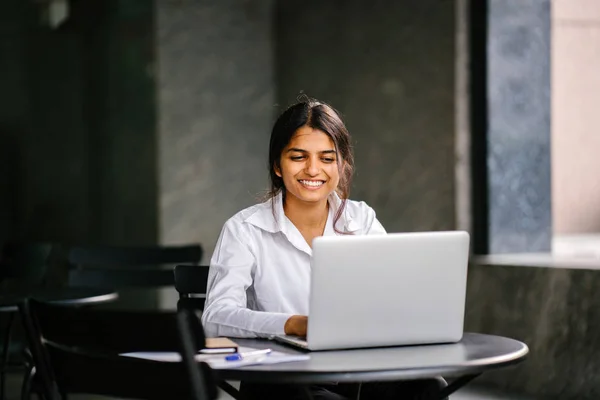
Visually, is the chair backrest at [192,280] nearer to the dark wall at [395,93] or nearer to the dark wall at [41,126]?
the dark wall at [395,93]

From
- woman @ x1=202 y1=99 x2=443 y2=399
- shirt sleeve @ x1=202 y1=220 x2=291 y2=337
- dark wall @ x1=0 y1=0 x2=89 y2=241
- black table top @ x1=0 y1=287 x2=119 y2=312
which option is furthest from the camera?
dark wall @ x1=0 y1=0 x2=89 y2=241

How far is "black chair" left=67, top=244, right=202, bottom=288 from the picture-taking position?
4.54 meters

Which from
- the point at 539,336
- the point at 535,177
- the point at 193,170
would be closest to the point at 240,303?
the point at 539,336

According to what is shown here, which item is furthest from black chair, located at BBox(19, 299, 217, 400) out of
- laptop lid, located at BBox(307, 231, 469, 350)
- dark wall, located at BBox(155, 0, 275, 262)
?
dark wall, located at BBox(155, 0, 275, 262)

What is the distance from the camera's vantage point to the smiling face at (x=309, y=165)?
2.78 meters

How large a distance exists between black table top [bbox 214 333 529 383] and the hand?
0.17 feet

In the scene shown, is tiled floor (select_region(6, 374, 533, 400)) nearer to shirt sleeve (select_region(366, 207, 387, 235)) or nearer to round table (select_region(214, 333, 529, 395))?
shirt sleeve (select_region(366, 207, 387, 235))

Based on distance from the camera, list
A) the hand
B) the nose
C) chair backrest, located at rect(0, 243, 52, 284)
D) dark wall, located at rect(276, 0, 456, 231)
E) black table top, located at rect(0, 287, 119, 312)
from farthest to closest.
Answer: dark wall, located at rect(276, 0, 456, 231) → chair backrest, located at rect(0, 243, 52, 284) → black table top, located at rect(0, 287, 119, 312) → the nose → the hand

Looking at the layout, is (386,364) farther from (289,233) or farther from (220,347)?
(289,233)

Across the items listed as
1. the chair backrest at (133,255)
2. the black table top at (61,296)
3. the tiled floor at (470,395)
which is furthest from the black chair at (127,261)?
the tiled floor at (470,395)

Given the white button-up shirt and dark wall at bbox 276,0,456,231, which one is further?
dark wall at bbox 276,0,456,231

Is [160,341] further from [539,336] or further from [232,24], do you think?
[232,24]

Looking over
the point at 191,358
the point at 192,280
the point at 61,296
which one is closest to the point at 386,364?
the point at 191,358

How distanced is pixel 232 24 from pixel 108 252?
2.53 metres
